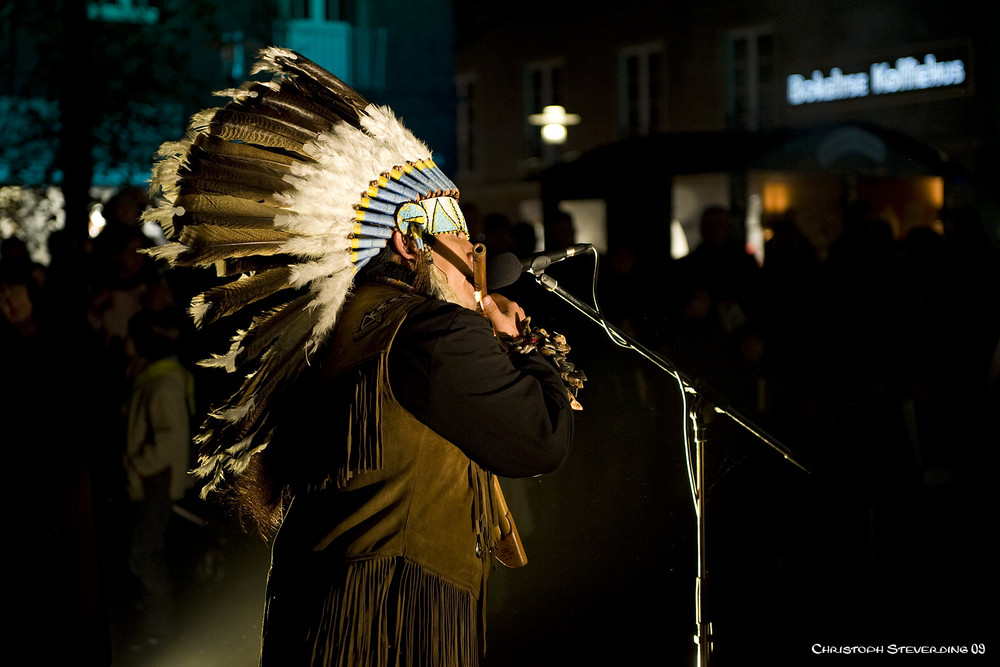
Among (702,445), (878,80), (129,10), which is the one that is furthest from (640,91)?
(702,445)

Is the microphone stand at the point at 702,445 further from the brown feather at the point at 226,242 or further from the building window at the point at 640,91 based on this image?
the building window at the point at 640,91

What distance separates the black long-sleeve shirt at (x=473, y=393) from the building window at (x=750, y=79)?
1666 centimetres

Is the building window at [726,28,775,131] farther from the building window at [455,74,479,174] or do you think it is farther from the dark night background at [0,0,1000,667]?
the dark night background at [0,0,1000,667]

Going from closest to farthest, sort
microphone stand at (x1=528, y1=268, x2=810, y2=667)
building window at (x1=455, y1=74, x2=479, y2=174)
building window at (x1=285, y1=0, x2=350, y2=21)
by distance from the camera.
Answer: microphone stand at (x1=528, y1=268, x2=810, y2=667), building window at (x1=285, y1=0, x2=350, y2=21), building window at (x1=455, y1=74, x2=479, y2=174)

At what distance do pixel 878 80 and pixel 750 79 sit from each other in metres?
4.67

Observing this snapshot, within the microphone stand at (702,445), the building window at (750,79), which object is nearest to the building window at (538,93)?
the building window at (750,79)

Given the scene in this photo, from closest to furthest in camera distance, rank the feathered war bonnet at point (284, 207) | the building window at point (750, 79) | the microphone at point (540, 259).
Result: the feathered war bonnet at point (284, 207), the microphone at point (540, 259), the building window at point (750, 79)

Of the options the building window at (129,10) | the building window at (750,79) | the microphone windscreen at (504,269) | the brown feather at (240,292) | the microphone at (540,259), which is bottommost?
the brown feather at (240,292)

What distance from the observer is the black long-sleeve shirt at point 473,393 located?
7.07 feet

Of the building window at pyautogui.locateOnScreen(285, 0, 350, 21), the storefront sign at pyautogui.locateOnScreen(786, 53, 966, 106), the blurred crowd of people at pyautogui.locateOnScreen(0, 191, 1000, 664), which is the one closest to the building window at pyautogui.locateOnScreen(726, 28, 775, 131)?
the storefront sign at pyautogui.locateOnScreen(786, 53, 966, 106)

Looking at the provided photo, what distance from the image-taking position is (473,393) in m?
2.15

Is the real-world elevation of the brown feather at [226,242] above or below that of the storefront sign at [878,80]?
below

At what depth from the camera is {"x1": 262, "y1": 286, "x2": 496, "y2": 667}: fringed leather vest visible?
2.21 m

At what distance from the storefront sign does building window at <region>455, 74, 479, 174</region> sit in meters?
8.77
